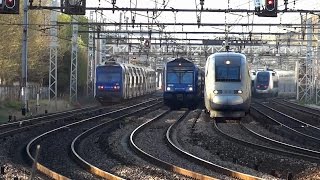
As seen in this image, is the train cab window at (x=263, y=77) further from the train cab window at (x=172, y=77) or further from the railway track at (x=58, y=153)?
the railway track at (x=58, y=153)

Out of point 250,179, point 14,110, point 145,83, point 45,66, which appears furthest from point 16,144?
point 145,83

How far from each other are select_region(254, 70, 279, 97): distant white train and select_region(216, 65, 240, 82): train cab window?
4203cm

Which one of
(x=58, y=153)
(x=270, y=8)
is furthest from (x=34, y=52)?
(x=58, y=153)

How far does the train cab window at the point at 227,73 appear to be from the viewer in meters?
26.7

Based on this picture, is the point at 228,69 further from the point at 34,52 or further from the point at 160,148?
the point at 34,52

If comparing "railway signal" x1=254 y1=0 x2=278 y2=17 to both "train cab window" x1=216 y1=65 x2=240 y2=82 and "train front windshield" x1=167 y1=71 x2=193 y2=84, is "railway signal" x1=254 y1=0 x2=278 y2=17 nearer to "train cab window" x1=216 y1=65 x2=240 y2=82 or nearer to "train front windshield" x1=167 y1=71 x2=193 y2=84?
"train cab window" x1=216 y1=65 x2=240 y2=82

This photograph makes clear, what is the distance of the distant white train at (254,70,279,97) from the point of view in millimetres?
68425

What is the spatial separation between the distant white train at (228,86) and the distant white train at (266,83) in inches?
1637

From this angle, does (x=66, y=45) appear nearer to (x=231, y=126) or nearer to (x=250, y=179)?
(x=231, y=126)

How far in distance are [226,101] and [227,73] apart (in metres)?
1.44

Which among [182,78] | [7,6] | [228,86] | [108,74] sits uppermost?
[7,6]

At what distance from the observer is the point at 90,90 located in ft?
219

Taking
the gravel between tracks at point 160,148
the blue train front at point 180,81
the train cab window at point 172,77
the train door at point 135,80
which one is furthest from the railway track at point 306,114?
the train door at point 135,80

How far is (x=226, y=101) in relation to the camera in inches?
1027
